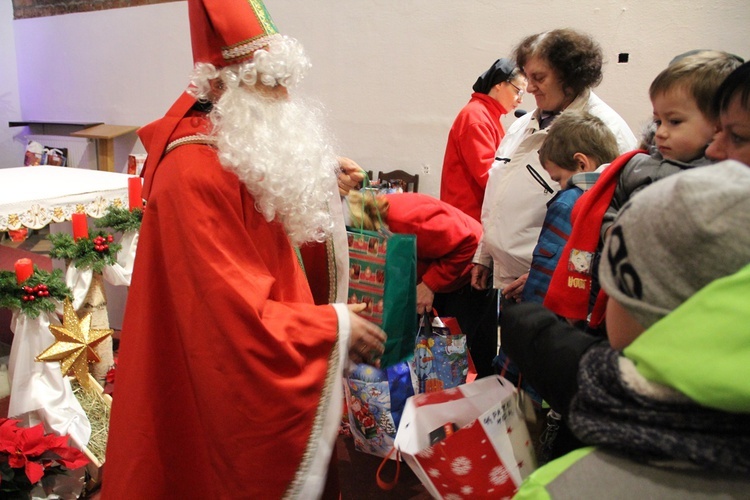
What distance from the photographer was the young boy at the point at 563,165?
1839mm

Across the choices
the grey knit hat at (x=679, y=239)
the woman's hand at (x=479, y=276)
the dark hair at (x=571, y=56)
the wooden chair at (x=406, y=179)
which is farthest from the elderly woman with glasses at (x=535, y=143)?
the wooden chair at (x=406, y=179)

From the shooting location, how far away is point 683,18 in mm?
3941

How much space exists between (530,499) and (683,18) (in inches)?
167

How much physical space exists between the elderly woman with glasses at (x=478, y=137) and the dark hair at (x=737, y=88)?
221 cm

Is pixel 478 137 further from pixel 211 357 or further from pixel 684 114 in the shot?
pixel 211 357

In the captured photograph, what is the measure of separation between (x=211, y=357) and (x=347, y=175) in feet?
2.87

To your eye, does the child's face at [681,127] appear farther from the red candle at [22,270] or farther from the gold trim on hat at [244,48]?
the red candle at [22,270]

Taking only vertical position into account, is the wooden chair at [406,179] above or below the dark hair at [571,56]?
below

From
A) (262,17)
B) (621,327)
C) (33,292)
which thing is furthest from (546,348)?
(33,292)

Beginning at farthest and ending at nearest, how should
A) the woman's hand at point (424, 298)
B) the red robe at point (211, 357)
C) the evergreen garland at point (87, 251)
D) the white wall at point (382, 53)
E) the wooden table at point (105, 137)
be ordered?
the wooden table at point (105, 137)
the white wall at point (382, 53)
the evergreen garland at point (87, 251)
the woman's hand at point (424, 298)
the red robe at point (211, 357)

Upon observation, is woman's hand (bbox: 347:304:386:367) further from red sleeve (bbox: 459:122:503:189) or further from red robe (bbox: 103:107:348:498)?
red sleeve (bbox: 459:122:503:189)

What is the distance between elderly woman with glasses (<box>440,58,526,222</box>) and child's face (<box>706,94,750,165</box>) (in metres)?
2.25

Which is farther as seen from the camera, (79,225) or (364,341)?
(79,225)

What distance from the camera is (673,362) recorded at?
65 centimetres
